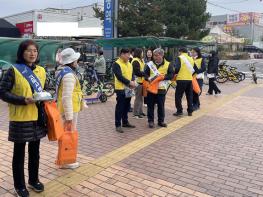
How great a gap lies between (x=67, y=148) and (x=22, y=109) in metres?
1.18

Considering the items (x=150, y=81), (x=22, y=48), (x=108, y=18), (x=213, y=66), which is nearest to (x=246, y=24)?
(x=108, y=18)

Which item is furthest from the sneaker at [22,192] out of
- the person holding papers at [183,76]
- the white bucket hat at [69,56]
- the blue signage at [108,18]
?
the blue signage at [108,18]

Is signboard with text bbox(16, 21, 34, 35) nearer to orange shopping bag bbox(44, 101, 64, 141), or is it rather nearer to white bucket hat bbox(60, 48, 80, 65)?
white bucket hat bbox(60, 48, 80, 65)

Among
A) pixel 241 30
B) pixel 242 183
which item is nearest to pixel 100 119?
pixel 242 183

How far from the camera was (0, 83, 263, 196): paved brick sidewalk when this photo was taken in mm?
4242

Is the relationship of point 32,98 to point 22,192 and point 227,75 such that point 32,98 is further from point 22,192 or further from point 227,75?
point 227,75

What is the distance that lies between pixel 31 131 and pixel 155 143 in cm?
289

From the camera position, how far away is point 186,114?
29.0 ft

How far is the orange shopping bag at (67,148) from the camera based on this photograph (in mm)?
4523

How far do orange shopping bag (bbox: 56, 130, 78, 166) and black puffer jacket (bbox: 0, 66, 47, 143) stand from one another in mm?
646

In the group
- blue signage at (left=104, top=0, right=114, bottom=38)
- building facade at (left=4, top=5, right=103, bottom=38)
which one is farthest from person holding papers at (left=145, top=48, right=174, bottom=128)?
building facade at (left=4, top=5, right=103, bottom=38)

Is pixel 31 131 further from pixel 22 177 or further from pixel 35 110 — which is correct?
pixel 22 177

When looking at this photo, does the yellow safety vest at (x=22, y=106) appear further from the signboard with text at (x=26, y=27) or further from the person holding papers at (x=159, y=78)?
the signboard with text at (x=26, y=27)

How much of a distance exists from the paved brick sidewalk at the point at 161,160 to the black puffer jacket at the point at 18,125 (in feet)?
2.47
